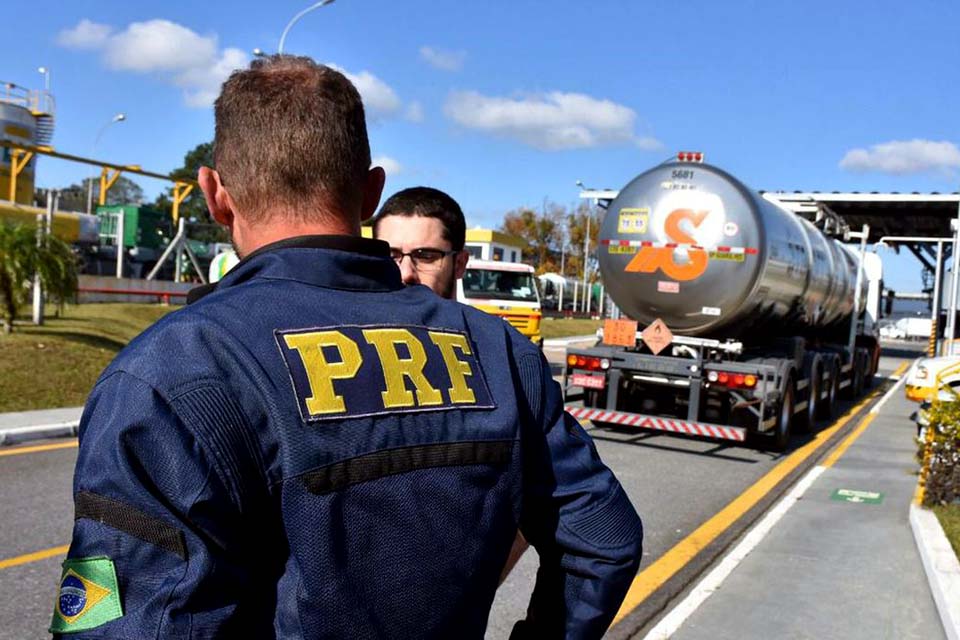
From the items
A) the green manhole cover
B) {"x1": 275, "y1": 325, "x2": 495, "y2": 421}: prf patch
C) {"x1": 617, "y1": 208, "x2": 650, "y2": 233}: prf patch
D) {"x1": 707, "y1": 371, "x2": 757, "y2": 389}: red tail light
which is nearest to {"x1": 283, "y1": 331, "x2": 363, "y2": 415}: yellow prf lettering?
{"x1": 275, "y1": 325, "x2": 495, "y2": 421}: prf patch

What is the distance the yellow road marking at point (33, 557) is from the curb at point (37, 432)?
12.6 feet

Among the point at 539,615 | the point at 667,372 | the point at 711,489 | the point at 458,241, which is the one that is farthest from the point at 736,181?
the point at 539,615

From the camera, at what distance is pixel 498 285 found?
65.3 feet

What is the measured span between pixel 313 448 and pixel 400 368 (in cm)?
21

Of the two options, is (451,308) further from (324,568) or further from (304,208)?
(324,568)

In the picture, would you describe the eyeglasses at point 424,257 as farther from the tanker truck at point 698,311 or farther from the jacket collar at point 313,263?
the tanker truck at point 698,311

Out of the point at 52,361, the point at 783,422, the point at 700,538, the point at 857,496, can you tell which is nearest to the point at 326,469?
the point at 700,538

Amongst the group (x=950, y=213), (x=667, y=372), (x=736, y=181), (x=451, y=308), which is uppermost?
(x=950, y=213)

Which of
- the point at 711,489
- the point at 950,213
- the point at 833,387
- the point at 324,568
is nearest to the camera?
the point at 324,568

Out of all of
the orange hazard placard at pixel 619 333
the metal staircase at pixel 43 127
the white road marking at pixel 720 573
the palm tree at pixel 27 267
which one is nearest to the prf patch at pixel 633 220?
the orange hazard placard at pixel 619 333

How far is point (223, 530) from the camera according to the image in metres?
1.28

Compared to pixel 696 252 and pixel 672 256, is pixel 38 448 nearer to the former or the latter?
pixel 672 256

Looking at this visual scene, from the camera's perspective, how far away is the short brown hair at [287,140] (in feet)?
4.88

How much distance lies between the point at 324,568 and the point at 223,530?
0.53 ft
